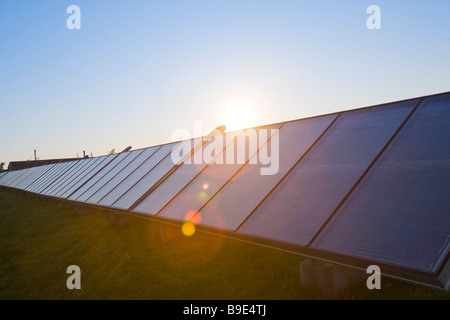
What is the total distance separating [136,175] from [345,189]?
8658 millimetres

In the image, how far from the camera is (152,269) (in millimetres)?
6699

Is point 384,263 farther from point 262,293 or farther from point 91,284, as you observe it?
point 91,284

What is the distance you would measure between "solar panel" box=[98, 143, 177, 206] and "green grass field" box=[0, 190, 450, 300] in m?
1.11

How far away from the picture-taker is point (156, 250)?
8078mm

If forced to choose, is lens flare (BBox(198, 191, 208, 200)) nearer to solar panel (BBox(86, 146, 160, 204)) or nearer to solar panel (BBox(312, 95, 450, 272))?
solar panel (BBox(312, 95, 450, 272))

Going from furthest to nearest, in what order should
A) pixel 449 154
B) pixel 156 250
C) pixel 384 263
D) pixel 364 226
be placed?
1. pixel 156 250
2. pixel 449 154
3. pixel 364 226
4. pixel 384 263

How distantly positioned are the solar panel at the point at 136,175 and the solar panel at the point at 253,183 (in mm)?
5096

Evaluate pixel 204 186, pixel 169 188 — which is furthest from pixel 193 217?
pixel 169 188

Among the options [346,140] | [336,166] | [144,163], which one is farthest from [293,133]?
[144,163]

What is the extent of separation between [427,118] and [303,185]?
2.36m

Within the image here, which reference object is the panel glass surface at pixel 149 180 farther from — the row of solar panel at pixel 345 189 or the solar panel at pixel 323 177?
the solar panel at pixel 323 177

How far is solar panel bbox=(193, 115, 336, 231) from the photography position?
543 cm

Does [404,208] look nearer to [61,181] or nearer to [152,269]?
[152,269]

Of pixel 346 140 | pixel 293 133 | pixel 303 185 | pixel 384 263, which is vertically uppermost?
pixel 293 133
